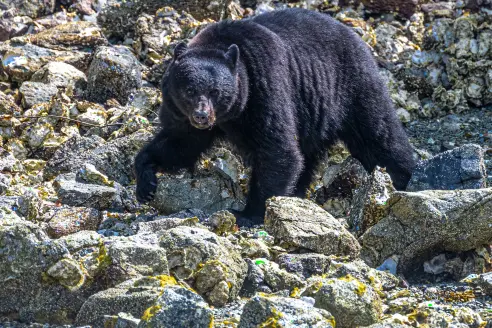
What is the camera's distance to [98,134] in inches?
347

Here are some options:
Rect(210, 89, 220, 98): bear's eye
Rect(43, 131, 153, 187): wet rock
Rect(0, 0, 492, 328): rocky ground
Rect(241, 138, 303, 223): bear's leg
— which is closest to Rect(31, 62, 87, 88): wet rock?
Rect(0, 0, 492, 328): rocky ground

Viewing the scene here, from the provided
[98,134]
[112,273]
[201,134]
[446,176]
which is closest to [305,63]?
[201,134]

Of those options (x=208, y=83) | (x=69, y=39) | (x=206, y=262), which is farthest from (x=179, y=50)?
(x=69, y=39)

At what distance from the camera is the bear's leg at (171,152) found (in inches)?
302

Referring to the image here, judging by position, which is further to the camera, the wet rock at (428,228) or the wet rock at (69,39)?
the wet rock at (69,39)

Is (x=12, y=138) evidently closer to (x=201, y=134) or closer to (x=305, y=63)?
(x=201, y=134)

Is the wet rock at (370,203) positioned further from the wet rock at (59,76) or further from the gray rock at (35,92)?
the wet rock at (59,76)

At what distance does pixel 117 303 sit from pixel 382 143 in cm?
431

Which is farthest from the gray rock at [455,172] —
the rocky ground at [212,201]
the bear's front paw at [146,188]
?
the bear's front paw at [146,188]

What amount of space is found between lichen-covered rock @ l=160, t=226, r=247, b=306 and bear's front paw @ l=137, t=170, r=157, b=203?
1967 millimetres

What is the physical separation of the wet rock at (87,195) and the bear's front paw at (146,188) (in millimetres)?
228

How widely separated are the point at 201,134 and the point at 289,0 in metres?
4.00

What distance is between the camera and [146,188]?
7.42 metres

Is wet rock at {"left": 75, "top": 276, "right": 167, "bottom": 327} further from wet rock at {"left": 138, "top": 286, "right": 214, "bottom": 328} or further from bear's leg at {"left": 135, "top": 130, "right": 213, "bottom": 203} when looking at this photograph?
bear's leg at {"left": 135, "top": 130, "right": 213, "bottom": 203}
